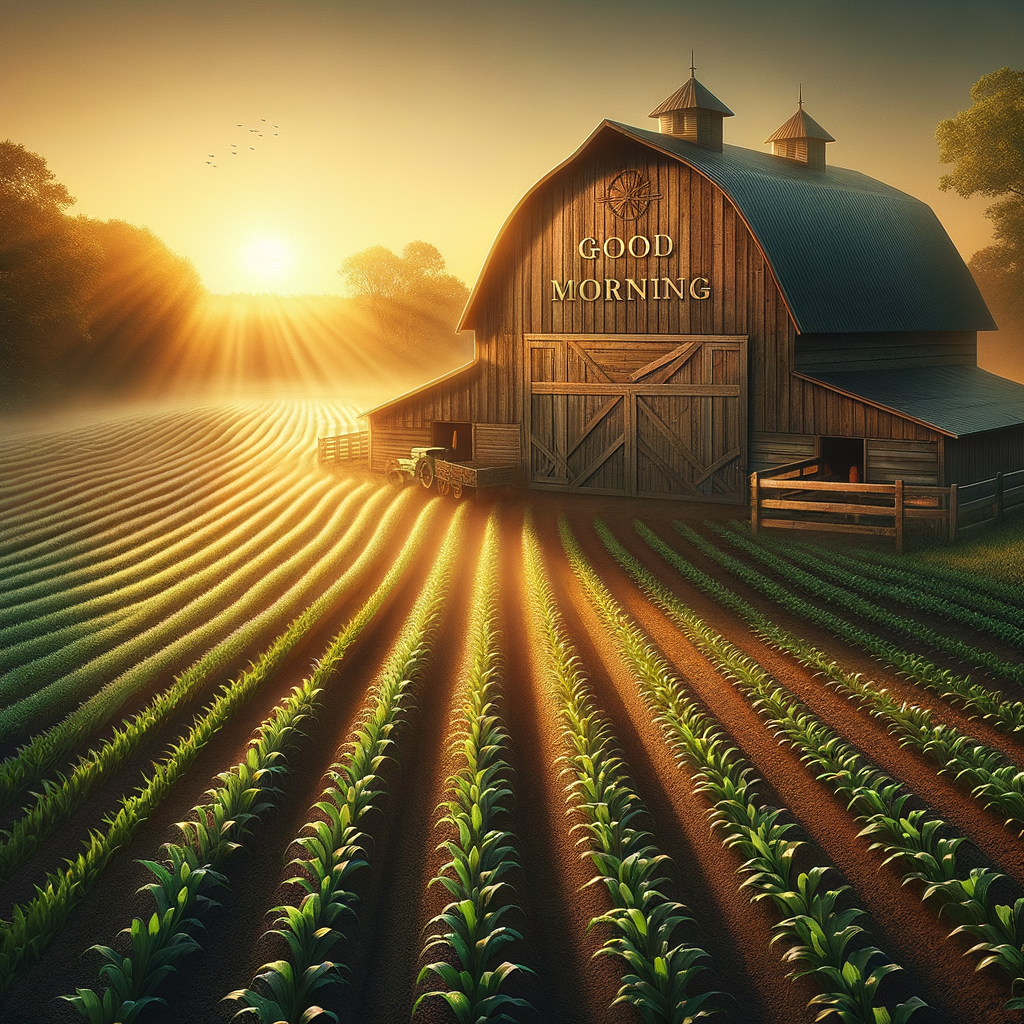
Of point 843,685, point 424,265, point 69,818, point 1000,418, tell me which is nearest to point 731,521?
point 1000,418

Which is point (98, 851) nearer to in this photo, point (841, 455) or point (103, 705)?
point (103, 705)

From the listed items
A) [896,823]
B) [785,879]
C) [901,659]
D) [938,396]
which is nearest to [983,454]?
[938,396]

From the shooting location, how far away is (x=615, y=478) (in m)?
30.6

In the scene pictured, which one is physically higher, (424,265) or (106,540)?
(424,265)

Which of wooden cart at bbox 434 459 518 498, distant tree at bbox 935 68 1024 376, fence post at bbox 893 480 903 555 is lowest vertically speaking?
fence post at bbox 893 480 903 555

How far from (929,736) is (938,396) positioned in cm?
2010

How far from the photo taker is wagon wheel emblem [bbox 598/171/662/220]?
29328mm

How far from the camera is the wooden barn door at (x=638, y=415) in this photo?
93.8 feet

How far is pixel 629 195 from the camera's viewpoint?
29.6 meters

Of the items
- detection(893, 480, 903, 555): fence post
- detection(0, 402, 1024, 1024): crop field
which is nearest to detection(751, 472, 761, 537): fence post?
detection(893, 480, 903, 555): fence post

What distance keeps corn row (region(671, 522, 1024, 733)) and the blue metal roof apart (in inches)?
365

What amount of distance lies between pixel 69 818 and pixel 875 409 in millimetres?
21230

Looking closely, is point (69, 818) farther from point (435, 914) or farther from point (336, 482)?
point (336, 482)

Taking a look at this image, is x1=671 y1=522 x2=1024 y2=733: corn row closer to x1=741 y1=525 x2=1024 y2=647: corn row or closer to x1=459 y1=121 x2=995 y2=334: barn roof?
x1=741 y1=525 x2=1024 y2=647: corn row
